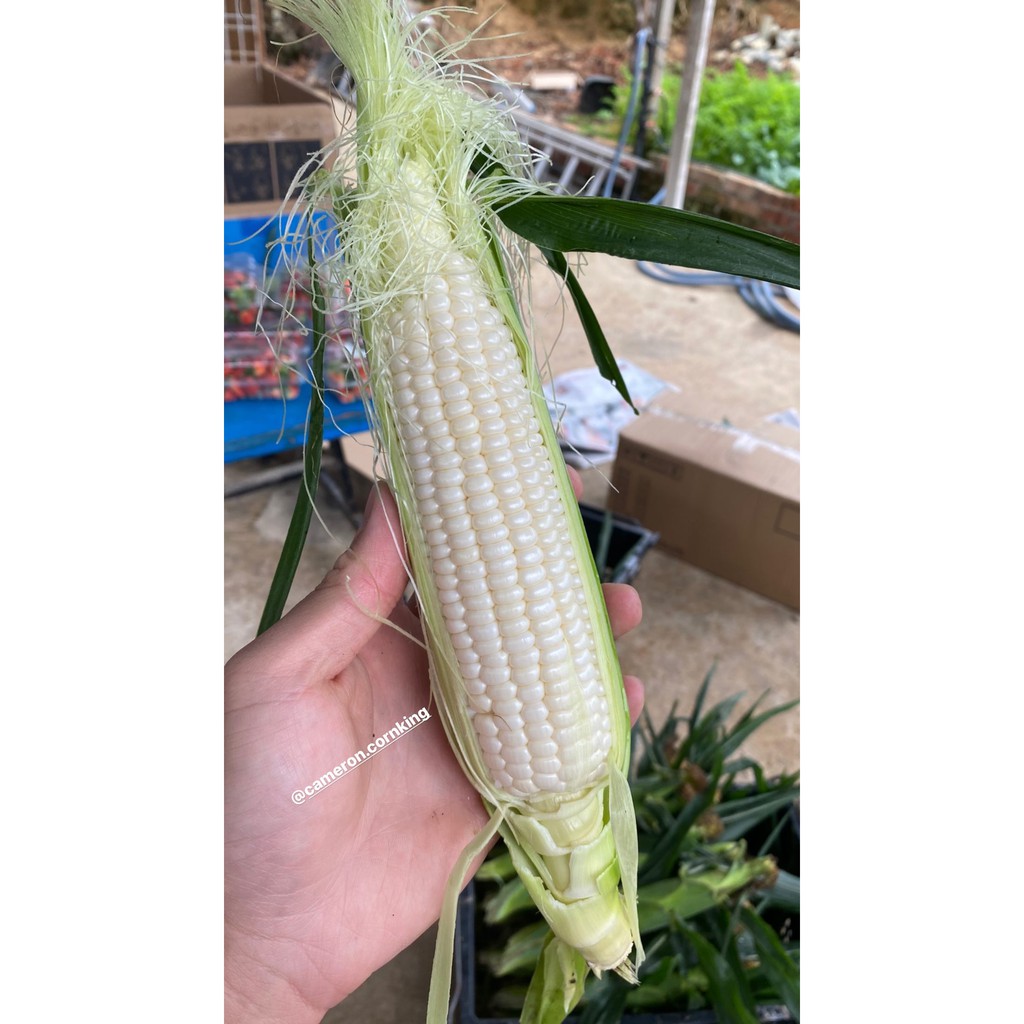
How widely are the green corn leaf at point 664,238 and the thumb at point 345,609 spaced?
0.90 ft

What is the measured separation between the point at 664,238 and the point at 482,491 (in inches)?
9.2

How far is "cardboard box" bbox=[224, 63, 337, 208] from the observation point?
1728mm

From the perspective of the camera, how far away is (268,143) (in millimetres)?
1756

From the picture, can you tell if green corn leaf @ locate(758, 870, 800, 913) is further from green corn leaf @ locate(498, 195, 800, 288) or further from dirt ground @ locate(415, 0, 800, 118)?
dirt ground @ locate(415, 0, 800, 118)

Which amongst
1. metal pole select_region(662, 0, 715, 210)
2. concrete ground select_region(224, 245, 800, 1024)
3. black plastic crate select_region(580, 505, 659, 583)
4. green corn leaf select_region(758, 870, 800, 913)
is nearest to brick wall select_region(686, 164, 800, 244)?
metal pole select_region(662, 0, 715, 210)

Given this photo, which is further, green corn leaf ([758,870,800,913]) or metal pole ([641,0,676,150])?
metal pole ([641,0,676,150])

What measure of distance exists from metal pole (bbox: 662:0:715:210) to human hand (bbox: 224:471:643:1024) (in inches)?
113

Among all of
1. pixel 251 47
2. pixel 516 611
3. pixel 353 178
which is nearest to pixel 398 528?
pixel 516 611

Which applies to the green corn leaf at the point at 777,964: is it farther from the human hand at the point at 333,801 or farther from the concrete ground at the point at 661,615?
the concrete ground at the point at 661,615

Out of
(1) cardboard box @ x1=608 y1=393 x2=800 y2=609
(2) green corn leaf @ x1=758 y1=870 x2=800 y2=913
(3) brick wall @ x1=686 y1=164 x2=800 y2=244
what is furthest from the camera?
(3) brick wall @ x1=686 y1=164 x2=800 y2=244

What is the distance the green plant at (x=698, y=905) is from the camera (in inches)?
35.5

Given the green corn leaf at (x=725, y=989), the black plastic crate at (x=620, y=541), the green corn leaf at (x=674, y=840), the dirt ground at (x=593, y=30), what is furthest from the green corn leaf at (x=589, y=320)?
the dirt ground at (x=593, y=30)

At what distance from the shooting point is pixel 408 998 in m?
1.24

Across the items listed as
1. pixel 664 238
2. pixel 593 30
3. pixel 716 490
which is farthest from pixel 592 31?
pixel 664 238
